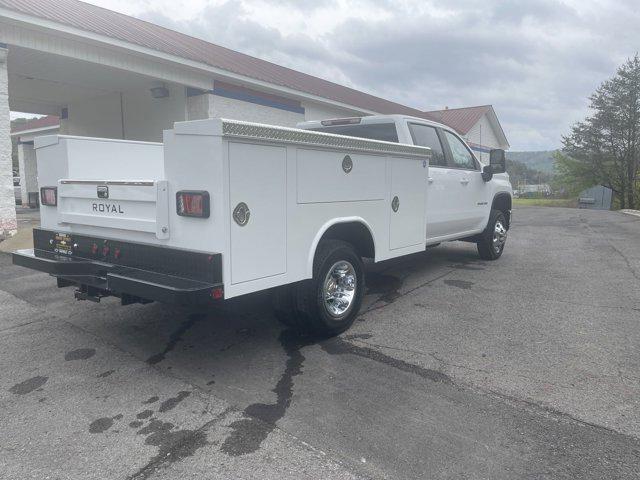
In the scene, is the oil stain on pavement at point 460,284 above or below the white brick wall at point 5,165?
below

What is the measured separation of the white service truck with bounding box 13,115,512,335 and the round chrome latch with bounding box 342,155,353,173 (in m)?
0.02

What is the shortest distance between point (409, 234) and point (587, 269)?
12.8ft

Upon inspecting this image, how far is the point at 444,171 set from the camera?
643 cm

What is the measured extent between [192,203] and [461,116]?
30.7m

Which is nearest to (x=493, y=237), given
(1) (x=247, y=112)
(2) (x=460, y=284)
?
(2) (x=460, y=284)

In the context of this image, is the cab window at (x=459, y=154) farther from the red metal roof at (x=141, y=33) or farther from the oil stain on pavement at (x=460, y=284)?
the red metal roof at (x=141, y=33)

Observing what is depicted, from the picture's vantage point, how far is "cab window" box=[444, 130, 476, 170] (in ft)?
22.4

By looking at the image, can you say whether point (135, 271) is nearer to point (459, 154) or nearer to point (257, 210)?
point (257, 210)

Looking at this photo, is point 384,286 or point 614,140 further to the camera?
point 614,140

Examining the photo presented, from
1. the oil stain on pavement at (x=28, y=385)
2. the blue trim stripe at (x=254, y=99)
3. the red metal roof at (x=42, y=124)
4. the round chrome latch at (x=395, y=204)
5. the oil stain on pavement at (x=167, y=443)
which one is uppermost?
the red metal roof at (x=42, y=124)

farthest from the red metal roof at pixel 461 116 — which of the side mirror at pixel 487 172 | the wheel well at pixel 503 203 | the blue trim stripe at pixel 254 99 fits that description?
the side mirror at pixel 487 172

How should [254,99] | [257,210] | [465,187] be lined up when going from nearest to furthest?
[257,210], [465,187], [254,99]

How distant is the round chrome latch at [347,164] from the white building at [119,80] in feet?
24.4

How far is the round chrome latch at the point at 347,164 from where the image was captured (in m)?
4.30
